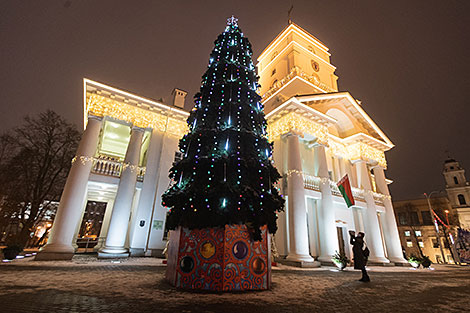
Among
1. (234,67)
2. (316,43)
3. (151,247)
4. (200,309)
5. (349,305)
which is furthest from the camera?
(316,43)

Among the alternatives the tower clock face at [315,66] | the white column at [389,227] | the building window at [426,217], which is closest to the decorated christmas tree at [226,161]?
the white column at [389,227]

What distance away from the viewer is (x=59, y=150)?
17.9m

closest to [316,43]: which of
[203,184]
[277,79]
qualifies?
[277,79]

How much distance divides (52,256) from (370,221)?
20700mm

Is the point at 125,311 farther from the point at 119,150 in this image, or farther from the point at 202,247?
the point at 119,150

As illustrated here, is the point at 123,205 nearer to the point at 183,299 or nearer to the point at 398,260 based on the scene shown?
the point at 183,299

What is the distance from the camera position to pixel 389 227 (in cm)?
1773

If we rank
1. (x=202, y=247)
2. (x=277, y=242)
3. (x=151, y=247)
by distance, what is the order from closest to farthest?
(x=202, y=247) → (x=151, y=247) → (x=277, y=242)

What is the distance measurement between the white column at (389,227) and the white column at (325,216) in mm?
7349

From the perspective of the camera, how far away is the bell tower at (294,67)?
19.7 metres

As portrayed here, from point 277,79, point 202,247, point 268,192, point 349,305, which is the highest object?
point 277,79

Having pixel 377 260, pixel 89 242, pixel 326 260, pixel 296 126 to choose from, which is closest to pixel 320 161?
pixel 296 126

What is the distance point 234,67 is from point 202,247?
242 inches

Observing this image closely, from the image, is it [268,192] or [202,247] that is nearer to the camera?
[202,247]
